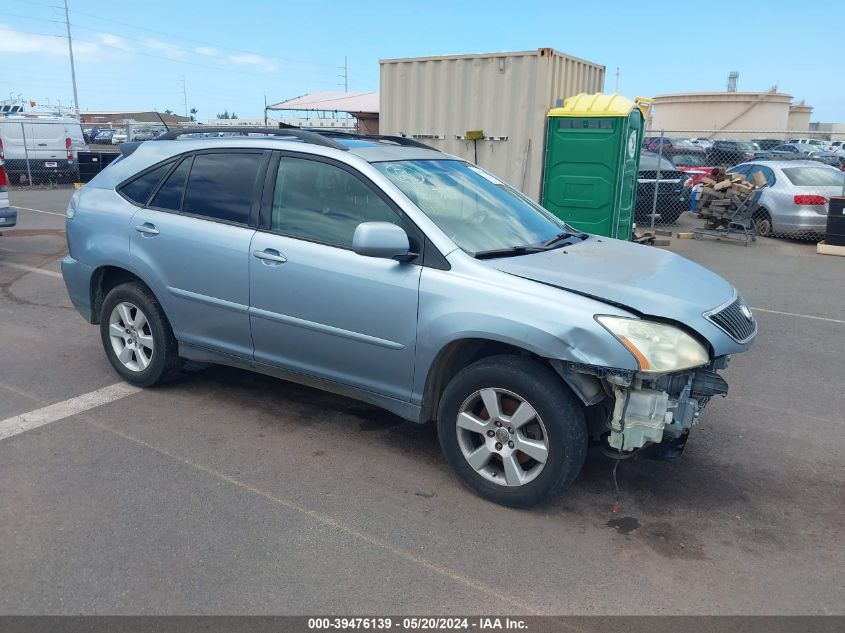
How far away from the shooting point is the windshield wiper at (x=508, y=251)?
3.81 m

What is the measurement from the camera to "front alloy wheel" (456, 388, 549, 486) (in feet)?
11.5

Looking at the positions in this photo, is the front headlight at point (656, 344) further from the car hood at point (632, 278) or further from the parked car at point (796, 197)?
the parked car at point (796, 197)

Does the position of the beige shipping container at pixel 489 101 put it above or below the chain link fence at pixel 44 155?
above

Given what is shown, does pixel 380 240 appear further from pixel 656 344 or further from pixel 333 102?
pixel 333 102

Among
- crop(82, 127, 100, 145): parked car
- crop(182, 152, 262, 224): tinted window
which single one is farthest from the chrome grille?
crop(82, 127, 100, 145): parked car

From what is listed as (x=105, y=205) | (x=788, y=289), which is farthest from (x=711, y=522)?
(x=788, y=289)

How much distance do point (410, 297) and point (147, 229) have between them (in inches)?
83.6

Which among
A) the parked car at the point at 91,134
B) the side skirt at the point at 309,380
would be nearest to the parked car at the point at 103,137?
the parked car at the point at 91,134

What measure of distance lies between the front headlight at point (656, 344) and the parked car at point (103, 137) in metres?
42.4

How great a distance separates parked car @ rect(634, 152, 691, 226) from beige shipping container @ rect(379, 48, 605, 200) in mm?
4143

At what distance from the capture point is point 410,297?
12.3 feet

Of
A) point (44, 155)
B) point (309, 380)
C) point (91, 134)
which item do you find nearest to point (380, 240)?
point (309, 380)

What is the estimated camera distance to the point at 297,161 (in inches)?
172

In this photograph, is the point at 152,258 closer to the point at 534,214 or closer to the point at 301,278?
the point at 301,278
